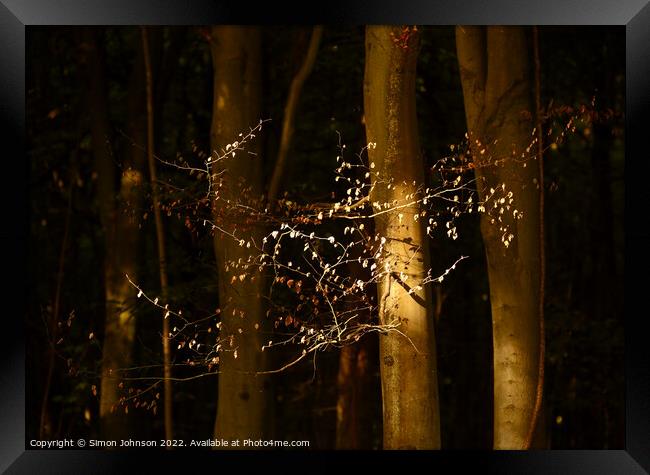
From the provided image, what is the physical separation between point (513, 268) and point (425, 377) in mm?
1307

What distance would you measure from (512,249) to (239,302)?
7.90ft

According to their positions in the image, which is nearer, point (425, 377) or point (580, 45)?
point (425, 377)

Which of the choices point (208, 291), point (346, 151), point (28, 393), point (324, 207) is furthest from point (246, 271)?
point (28, 393)

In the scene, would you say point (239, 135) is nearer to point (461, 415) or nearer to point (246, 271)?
point (246, 271)

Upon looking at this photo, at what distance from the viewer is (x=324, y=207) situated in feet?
27.3

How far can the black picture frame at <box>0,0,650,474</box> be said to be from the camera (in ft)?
22.6

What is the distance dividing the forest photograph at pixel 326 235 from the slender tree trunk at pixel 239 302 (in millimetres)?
21

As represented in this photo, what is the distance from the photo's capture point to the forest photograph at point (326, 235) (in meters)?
7.96

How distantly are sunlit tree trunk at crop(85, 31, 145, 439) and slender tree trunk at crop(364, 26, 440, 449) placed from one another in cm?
369

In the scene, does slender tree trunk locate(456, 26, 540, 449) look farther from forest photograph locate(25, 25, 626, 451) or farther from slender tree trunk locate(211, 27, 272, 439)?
slender tree trunk locate(211, 27, 272, 439)

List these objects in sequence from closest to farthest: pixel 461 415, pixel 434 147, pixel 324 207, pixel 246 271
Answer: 1. pixel 324 207
2. pixel 246 271
3. pixel 434 147
4. pixel 461 415

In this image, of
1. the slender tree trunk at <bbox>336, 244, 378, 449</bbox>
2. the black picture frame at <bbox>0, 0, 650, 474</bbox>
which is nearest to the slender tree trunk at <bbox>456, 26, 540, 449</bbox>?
the black picture frame at <bbox>0, 0, 650, 474</bbox>
